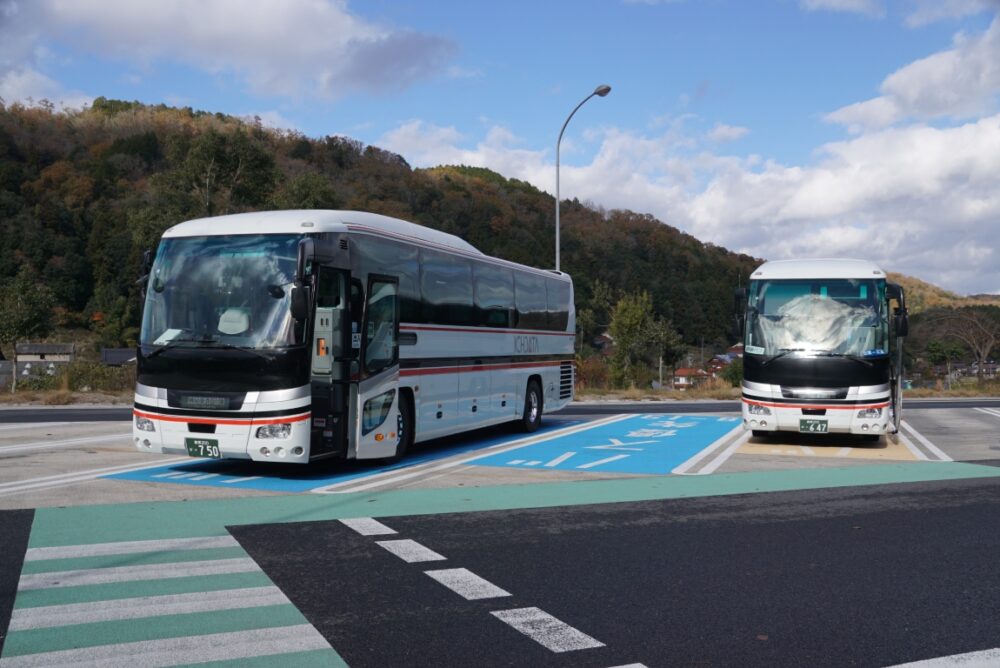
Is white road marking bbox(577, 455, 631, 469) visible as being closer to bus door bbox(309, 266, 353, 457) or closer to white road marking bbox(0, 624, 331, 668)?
bus door bbox(309, 266, 353, 457)

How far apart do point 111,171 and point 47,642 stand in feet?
341

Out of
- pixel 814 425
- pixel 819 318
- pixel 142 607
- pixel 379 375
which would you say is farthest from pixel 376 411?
pixel 819 318

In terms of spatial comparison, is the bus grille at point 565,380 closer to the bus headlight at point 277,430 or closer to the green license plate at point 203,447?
the bus headlight at point 277,430

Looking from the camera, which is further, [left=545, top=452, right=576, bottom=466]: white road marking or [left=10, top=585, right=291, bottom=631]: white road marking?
[left=545, top=452, right=576, bottom=466]: white road marking

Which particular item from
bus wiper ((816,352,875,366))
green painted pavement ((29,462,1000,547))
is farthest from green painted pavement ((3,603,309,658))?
bus wiper ((816,352,875,366))

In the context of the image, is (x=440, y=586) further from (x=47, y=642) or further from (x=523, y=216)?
(x=523, y=216)

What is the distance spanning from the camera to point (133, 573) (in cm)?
669

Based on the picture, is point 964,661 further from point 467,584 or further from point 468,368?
point 468,368

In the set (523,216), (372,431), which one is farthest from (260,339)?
(523,216)

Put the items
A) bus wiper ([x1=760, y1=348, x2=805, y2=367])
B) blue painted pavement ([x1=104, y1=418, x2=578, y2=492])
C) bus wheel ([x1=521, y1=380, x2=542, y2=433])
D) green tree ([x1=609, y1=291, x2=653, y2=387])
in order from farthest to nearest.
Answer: green tree ([x1=609, y1=291, x2=653, y2=387]) < bus wheel ([x1=521, y1=380, x2=542, y2=433]) < bus wiper ([x1=760, y1=348, x2=805, y2=367]) < blue painted pavement ([x1=104, y1=418, x2=578, y2=492])

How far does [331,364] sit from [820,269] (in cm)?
906

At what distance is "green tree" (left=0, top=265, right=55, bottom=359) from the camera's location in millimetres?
48281

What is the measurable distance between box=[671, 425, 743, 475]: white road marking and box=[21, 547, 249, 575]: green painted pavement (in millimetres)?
7153

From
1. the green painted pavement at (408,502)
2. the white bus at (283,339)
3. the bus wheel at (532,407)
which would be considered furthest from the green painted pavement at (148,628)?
the bus wheel at (532,407)
